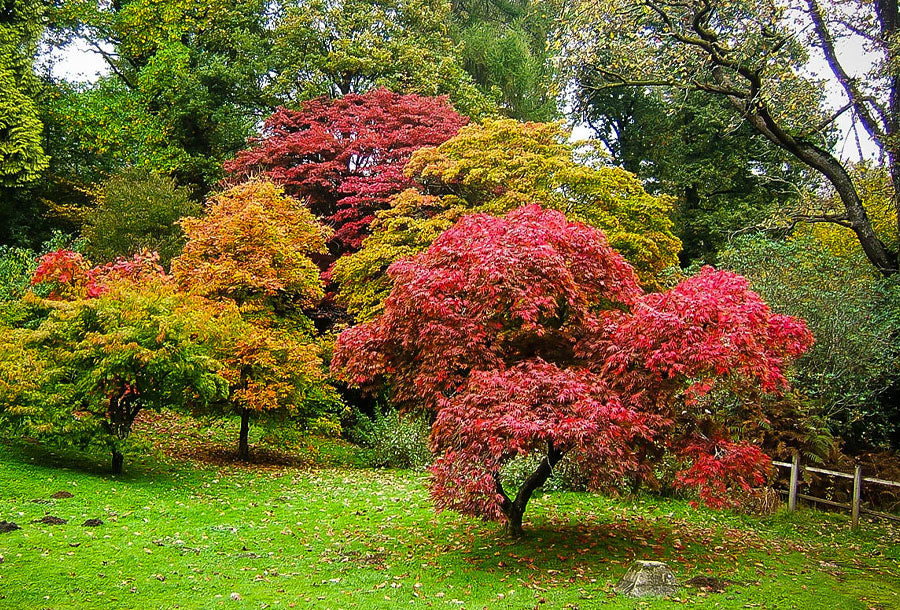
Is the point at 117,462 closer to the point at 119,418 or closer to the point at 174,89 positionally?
the point at 119,418

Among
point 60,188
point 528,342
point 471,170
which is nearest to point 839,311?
point 528,342

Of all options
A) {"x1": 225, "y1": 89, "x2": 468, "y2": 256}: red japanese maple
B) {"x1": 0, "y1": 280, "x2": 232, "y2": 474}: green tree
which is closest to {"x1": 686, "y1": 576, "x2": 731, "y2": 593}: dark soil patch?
{"x1": 0, "y1": 280, "x2": 232, "y2": 474}: green tree

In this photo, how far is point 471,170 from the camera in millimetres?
16672

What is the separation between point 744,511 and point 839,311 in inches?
157

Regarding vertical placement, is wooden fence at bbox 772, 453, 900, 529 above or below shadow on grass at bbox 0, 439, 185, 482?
above

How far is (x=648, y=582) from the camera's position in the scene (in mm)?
7039

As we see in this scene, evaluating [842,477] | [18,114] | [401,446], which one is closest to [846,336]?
[842,477]

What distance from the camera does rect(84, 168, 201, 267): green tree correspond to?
18.3m

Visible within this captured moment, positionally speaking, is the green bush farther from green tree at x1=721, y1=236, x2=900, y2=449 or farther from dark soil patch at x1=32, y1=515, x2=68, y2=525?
dark soil patch at x1=32, y1=515, x2=68, y2=525

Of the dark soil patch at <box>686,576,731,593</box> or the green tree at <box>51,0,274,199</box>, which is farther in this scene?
the green tree at <box>51,0,274,199</box>

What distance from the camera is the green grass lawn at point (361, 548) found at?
680 cm

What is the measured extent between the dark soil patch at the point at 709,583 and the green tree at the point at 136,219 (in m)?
15.2

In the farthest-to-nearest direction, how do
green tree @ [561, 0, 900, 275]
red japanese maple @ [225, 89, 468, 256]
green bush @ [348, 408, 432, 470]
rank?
red japanese maple @ [225, 89, 468, 256] < green bush @ [348, 408, 432, 470] < green tree @ [561, 0, 900, 275]

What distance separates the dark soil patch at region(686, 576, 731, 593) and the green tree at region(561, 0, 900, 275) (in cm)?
643
